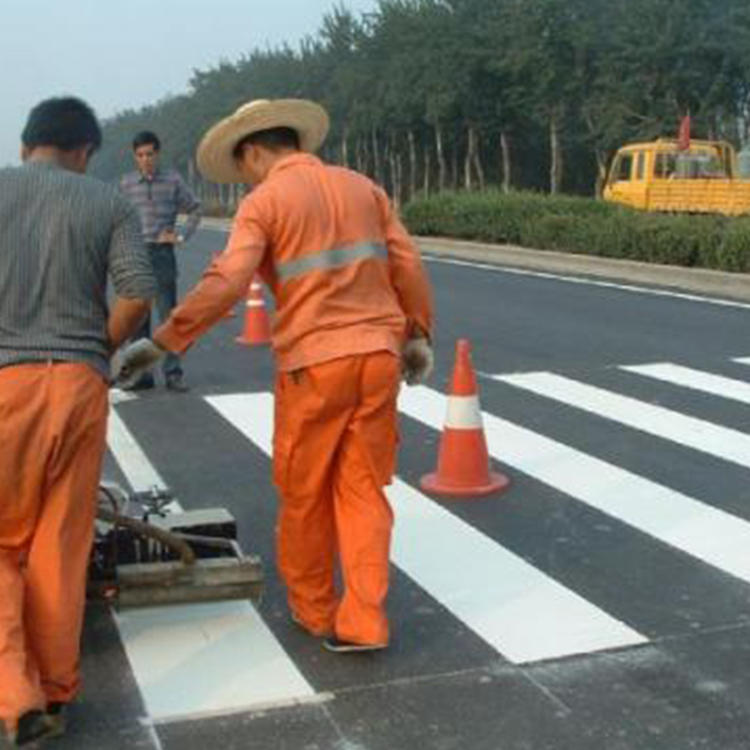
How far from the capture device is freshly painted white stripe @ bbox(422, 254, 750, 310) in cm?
1433

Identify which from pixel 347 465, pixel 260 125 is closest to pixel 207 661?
pixel 347 465

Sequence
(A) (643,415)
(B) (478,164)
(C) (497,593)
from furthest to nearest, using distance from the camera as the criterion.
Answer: (B) (478,164) → (A) (643,415) → (C) (497,593)

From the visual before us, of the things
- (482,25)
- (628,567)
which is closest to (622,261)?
(628,567)

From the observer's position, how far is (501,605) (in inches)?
188

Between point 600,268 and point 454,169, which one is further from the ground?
point 600,268

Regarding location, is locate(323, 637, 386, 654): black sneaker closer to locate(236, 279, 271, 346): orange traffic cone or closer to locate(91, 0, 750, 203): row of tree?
locate(236, 279, 271, 346): orange traffic cone

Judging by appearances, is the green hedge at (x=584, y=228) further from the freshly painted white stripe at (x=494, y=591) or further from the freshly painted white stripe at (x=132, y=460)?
the freshly painted white stripe at (x=494, y=591)

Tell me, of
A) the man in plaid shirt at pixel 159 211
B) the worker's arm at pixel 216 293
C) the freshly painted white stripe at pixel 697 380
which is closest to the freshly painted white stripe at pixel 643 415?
the freshly painted white stripe at pixel 697 380

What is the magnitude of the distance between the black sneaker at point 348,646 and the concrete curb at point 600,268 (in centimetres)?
1106

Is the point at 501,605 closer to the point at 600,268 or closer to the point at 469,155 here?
the point at 600,268

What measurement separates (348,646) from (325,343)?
978mm

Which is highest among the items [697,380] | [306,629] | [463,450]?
[463,450]

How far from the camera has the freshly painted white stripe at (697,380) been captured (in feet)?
29.7

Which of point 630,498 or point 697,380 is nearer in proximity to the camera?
point 630,498
